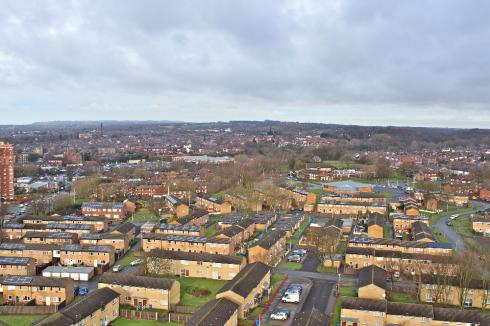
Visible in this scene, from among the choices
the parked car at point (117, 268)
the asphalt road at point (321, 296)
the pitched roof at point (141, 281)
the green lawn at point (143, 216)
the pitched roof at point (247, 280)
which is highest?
the pitched roof at point (247, 280)

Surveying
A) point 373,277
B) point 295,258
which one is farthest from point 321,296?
point 295,258

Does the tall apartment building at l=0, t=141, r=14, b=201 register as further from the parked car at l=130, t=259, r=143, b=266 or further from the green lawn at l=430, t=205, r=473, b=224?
the green lawn at l=430, t=205, r=473, b=224

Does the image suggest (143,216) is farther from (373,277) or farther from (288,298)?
(373,277)

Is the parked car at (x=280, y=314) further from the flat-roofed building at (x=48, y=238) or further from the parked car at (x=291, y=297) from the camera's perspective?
the flat-roofed building at (x=48, y=238)

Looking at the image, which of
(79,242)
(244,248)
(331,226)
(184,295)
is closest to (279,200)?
(331,226)

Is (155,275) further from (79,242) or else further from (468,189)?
(468,189)

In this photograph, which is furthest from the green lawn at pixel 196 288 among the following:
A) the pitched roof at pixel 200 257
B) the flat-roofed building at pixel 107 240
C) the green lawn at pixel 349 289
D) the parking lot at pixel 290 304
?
the flat-roofed building at pixel 107 240
